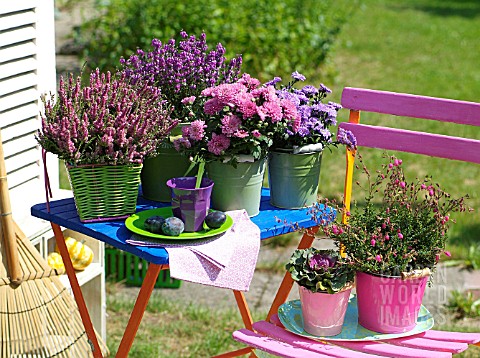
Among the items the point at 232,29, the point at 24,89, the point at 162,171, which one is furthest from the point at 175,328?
the point at 232,29

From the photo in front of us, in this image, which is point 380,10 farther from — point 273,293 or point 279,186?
point 279,186

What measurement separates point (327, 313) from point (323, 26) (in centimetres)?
597

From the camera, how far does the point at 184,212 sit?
2207mm

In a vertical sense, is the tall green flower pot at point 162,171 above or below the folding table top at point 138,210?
above

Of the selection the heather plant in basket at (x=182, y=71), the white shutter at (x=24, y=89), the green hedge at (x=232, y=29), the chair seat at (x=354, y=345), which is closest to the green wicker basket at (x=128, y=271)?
the white shutter at (x=24, y=89)

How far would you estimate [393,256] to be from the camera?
2.15 metres

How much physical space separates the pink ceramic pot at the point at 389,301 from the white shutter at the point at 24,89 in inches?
50.4

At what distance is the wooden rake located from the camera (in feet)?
8.46

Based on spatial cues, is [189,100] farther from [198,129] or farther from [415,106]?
[415,106]

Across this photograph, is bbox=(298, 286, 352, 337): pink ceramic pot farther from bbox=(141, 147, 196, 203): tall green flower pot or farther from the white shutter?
the white shutter

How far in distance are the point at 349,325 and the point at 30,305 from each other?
1.03m

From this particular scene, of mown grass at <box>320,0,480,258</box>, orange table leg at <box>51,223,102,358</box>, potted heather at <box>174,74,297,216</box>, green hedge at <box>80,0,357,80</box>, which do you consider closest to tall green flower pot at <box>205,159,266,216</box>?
potted heather at <box>174,74,297,216</box>

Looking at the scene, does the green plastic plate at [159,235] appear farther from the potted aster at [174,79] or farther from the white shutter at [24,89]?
the white shutter at [24,89]

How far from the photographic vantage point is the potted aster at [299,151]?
93.7 inches
